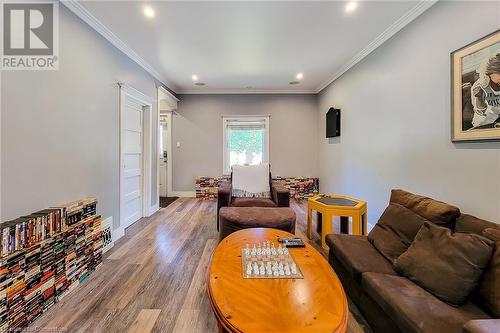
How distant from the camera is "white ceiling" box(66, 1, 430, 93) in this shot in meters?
2.29

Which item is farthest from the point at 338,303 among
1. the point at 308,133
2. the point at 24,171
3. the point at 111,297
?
the point at 308,133

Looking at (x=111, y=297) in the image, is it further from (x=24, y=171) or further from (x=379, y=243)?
(x=379, y=243)

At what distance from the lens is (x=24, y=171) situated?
70.2 inches

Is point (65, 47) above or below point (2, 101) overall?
above

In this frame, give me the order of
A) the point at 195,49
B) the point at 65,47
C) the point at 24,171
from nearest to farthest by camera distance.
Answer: the point at 24,171
the point at 65,47
the point at 195,49

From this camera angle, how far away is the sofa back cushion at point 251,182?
3.72 m

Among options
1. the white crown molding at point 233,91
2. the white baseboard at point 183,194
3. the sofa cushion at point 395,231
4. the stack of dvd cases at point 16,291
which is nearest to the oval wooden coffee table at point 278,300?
the sofa cushion at point 395,231

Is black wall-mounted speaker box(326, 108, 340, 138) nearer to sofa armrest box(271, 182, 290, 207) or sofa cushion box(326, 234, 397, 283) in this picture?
sofa armrest box(271, 182, 290, 207)

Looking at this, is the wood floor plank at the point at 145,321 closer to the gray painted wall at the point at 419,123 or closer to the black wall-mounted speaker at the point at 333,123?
the gray painted wall at the point at 419,123

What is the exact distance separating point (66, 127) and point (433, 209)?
10.6 feet

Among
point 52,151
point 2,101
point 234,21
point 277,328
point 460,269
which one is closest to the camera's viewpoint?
point 277,328

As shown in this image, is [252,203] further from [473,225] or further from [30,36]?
[30,36]

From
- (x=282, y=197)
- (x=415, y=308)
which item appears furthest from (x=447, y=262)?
(x=282, y=197)

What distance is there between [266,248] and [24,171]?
6.50 ft
